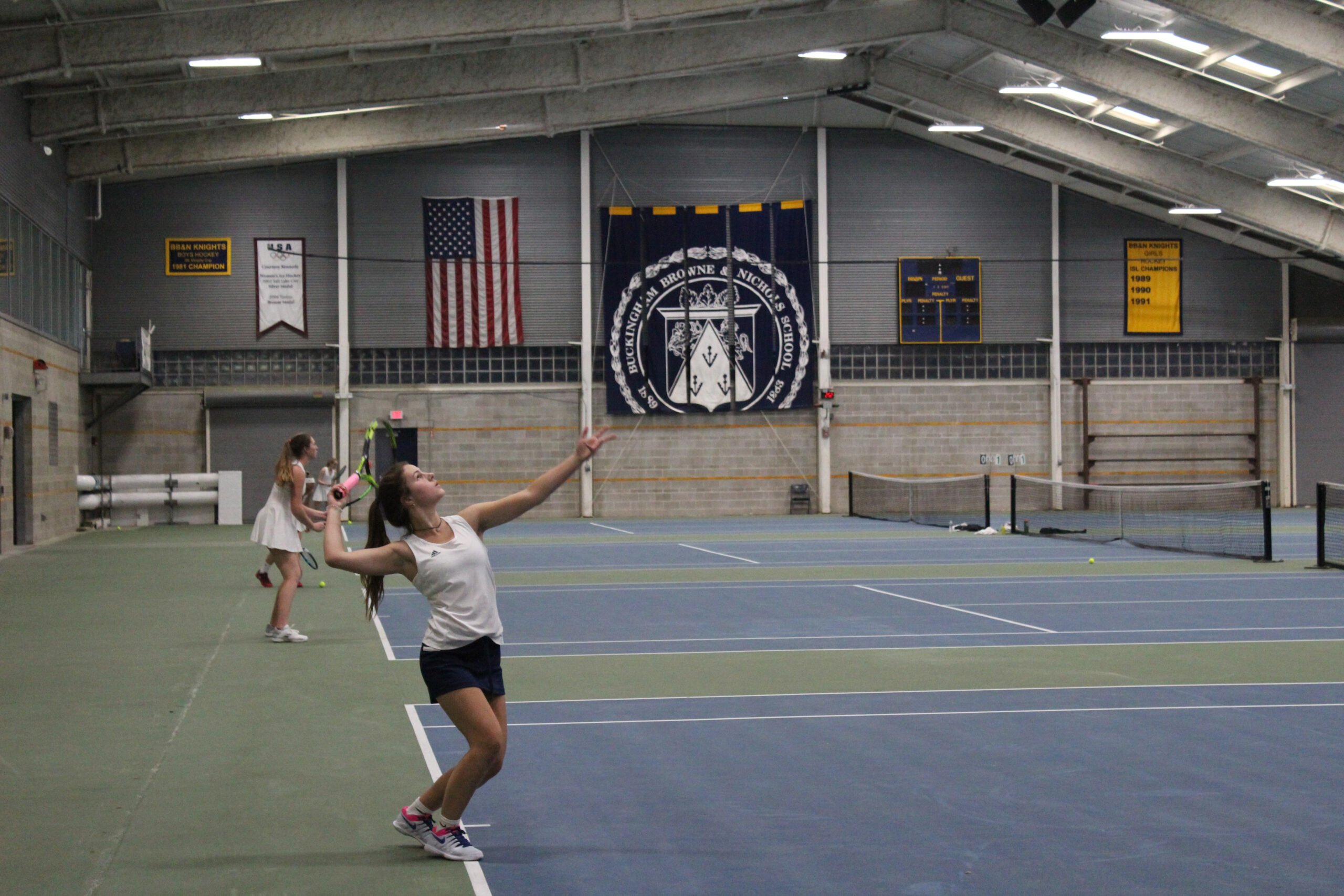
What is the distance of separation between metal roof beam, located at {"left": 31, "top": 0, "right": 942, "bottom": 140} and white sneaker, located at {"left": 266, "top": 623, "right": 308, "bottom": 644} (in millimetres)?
17727

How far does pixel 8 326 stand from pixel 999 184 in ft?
80.0

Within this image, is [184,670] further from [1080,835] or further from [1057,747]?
[1080,835]

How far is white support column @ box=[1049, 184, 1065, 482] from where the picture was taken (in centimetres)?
3712

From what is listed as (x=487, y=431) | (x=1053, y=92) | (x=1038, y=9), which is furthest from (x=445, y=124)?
(x=1038, y=9)

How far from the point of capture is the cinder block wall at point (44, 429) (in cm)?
2470

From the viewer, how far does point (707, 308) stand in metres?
36.3

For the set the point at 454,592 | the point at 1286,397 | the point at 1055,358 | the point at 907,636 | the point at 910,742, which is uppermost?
the point at 1055,358

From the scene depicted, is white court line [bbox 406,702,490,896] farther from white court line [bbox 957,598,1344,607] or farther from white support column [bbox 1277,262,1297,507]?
white support column [bbox 1277,262,1297,507]

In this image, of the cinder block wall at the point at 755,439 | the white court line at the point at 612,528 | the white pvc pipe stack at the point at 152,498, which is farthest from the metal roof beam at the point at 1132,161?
the white pvc pipe stack at the point at 152,498

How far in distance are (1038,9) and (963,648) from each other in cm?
1714

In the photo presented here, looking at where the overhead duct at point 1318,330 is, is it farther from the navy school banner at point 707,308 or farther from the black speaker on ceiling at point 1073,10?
the black speaker on ceiling at point 1073,10

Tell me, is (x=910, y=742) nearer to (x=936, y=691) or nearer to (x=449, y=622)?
(x=936, y=691)

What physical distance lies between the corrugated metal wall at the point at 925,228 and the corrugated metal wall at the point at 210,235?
13239 millimetres

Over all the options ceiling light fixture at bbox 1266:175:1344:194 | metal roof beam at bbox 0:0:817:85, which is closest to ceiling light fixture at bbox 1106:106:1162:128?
ceiling light fixture at bbox 1266:175:1344:194
